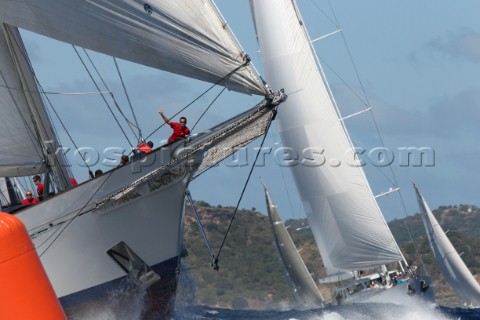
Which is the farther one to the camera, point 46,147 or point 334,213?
point 334,213

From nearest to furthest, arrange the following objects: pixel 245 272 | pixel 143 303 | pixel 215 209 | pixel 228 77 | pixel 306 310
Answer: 1. pixel 228 77
2. pixel 143 303
3. pixel 306 310
4. pixel 245 272
5. pixel 215 209

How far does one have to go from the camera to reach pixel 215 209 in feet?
320

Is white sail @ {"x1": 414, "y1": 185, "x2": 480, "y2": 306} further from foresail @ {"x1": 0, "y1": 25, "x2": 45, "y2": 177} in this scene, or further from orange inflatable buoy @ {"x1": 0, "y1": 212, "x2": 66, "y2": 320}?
orange inflatable buoy @ {"x1": 0, "y1": 212, "x2": 66, "y2": 320}

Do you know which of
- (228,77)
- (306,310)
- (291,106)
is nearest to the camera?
(228,77)

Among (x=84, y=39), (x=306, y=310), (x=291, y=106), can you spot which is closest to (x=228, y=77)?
(x=84, y=39)

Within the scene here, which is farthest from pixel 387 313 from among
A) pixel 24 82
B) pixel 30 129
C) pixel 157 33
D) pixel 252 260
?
pixel 252 260

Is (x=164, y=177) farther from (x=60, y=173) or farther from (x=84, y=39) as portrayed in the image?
(x=84, y=39)

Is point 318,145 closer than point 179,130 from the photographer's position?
No

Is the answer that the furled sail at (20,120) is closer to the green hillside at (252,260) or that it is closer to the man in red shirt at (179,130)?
the man in red shirt at (179,130)

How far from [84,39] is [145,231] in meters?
6.80

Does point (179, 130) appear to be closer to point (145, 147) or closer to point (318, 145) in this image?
point (145, 147)

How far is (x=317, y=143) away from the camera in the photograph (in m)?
45.2

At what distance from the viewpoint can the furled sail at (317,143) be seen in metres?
44.7

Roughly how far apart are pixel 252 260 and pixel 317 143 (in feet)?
125
